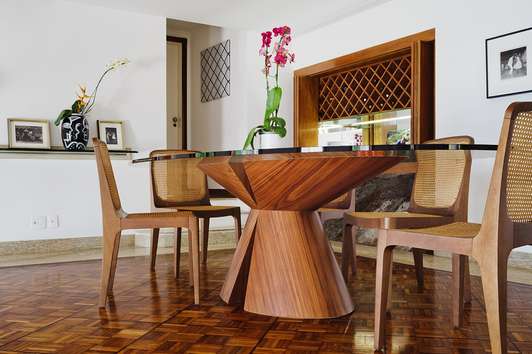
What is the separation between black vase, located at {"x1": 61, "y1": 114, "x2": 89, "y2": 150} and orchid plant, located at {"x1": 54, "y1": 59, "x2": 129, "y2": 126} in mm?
50

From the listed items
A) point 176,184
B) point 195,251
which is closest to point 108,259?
point 195,251

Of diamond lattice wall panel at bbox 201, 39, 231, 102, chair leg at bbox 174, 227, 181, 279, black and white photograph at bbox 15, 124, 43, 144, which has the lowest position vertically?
chair leg at bbox 174, 227, 181, 279

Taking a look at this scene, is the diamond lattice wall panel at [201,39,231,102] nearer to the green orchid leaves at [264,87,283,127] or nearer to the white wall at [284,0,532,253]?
the white wall at [284,0,532,253]

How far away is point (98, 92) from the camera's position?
17.1 ft

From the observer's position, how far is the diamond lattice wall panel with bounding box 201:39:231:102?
687 cm

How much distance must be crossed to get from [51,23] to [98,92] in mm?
746

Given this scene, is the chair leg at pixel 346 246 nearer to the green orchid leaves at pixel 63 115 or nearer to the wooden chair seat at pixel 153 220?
the wooden chair seat at pixel 153 220

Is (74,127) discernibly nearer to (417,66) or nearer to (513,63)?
(417,66)

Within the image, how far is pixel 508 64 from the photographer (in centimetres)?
401

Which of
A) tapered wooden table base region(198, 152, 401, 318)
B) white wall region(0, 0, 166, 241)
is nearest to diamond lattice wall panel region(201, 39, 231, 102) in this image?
white wall region(0, 0, 166, 241)

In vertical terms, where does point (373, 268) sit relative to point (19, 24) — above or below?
below

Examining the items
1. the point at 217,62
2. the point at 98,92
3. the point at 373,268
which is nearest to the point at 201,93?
the point at 217,62

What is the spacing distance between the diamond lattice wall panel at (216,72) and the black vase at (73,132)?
93.4 inches

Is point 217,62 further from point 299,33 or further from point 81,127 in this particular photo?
point 81,127
